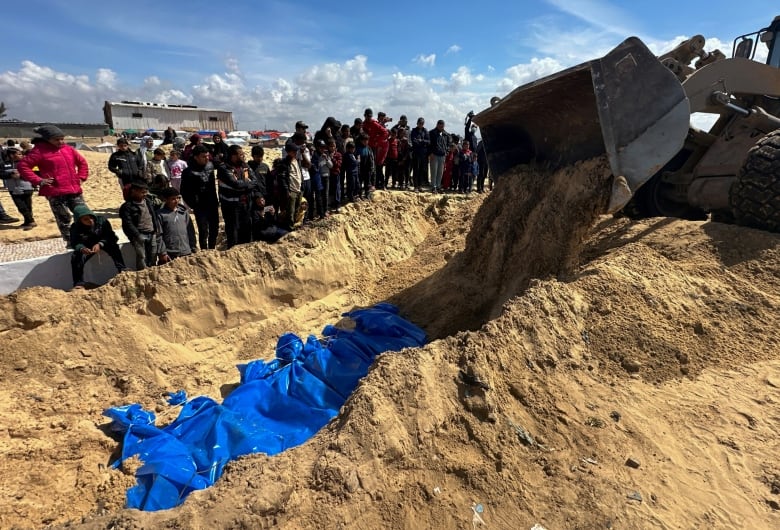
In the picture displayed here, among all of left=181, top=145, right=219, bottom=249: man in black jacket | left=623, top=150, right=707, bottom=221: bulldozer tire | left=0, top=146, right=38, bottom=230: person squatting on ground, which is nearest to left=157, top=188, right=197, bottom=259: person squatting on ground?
left=181, top=145, right=219, bottom=249: man in black jacket

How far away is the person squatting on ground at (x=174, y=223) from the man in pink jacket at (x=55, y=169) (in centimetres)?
163

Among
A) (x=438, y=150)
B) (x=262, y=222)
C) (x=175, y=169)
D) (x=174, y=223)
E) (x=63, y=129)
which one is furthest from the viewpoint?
(x=63, y=129)

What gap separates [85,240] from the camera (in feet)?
16.5

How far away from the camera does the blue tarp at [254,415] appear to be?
9.81 ft

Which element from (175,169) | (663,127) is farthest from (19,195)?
(663,127)

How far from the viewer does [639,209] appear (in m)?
5.90

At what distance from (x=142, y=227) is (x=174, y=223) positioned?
0.40m

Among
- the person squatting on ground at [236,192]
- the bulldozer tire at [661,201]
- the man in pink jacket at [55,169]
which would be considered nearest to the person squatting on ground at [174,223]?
the person squatting on ground at [236,192]

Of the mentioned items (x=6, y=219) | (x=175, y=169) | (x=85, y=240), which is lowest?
(x=6, y=219)

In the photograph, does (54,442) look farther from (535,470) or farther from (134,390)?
(535,470)

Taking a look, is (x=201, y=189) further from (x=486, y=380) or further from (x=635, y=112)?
(x=635, y=112)

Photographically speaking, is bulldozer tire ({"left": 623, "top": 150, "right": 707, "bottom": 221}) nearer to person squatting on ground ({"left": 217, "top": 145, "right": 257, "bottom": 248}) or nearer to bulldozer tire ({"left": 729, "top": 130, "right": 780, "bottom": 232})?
bulldozer tire ({"left": 729, "top": 130, "right": 780, "bottom": 232})

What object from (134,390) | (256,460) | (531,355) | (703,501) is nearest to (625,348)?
(531,355)

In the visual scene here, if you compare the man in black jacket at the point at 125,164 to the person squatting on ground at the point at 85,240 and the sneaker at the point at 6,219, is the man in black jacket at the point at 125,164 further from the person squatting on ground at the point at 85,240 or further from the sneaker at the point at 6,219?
the sneaker at the point at 6,219
